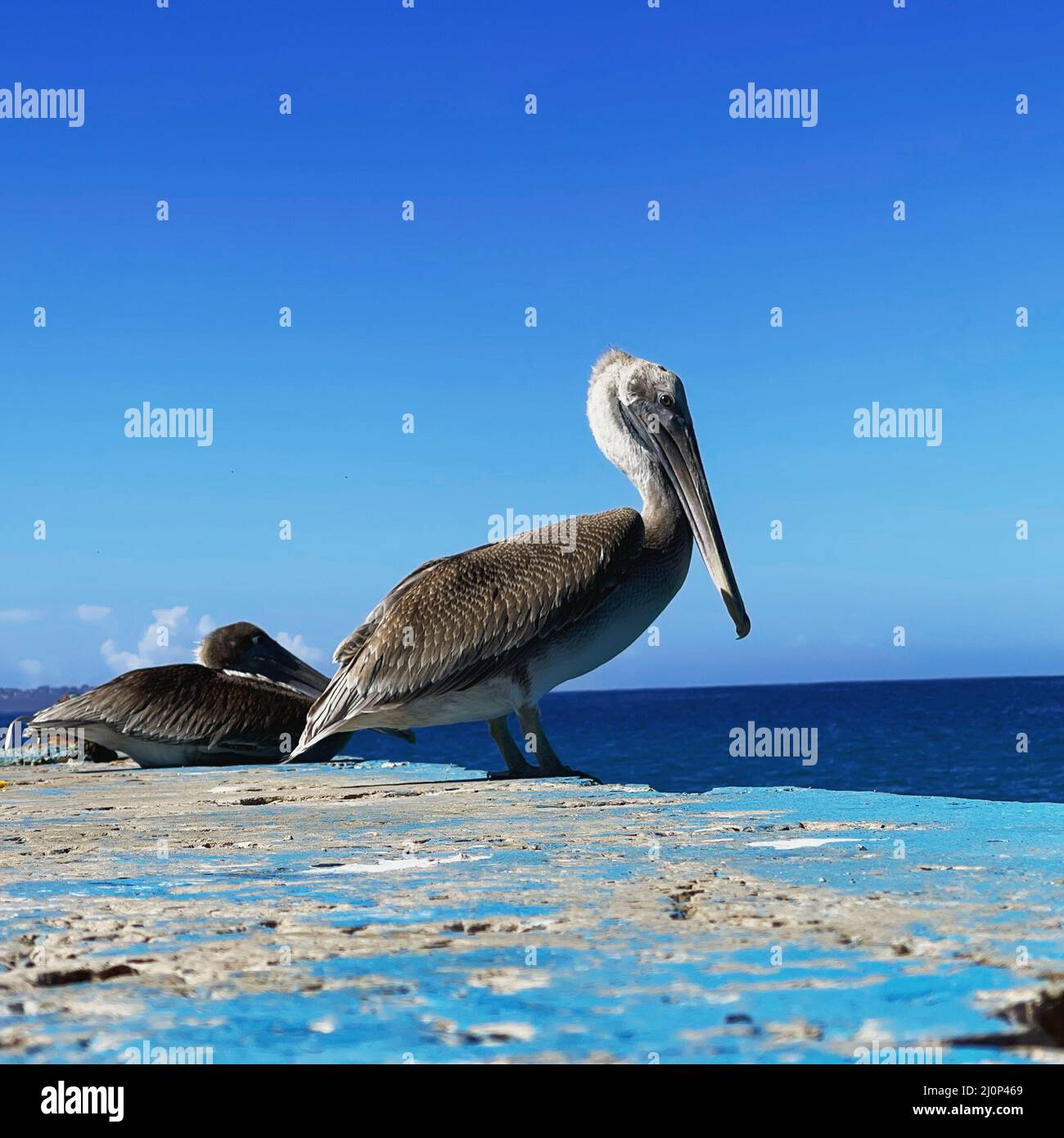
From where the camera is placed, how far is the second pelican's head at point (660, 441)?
22.9 ft

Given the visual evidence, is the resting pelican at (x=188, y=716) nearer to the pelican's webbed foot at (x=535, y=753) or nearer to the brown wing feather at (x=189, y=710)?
the brown wing feather at (x=189, y=710)

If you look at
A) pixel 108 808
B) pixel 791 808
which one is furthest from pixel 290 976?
pixel 108 808

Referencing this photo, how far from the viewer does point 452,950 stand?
2488 millimetres

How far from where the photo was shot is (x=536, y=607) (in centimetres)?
632

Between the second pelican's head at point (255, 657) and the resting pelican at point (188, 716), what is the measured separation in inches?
Result: 54.0

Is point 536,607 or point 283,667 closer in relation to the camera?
point 536,607

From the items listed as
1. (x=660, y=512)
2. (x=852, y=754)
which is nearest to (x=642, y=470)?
(x=660, y=512)

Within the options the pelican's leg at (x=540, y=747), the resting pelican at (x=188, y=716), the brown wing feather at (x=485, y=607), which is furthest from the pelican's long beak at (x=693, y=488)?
the resting pelican at (x=188, y=716)

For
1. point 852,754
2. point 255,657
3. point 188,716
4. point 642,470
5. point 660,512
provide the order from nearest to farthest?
point 660,512, point 642,470, point 188,716, point 255,657, point 852,754

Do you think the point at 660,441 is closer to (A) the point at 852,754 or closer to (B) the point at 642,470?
(B) the point at 642,470

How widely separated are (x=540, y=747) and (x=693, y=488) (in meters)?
1.65

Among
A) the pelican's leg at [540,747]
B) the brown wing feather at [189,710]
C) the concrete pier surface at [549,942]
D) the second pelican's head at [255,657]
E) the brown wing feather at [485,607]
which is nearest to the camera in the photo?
the concrete pier surface at [549,942]

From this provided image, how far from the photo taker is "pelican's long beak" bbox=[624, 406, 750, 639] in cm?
695

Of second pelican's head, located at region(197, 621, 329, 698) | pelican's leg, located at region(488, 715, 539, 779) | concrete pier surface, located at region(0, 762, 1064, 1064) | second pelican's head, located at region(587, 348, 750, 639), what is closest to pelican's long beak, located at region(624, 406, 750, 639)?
second pelican's head, located at region(587, 348, 750, 639)
